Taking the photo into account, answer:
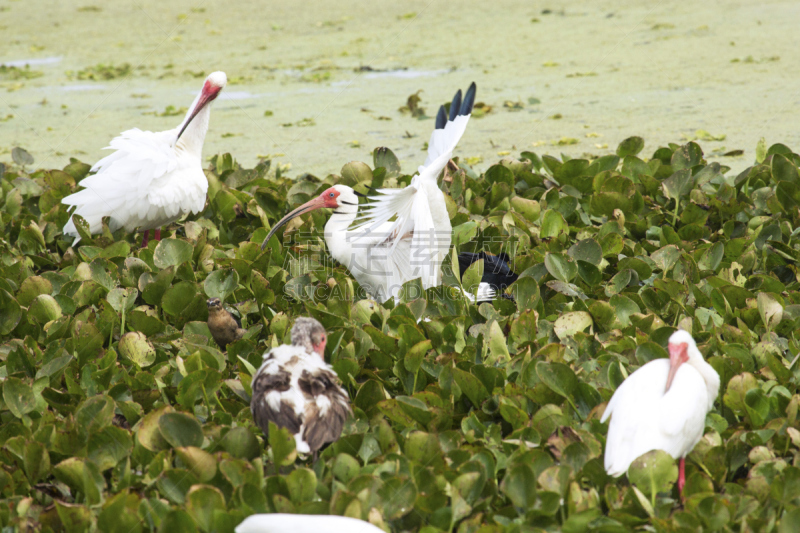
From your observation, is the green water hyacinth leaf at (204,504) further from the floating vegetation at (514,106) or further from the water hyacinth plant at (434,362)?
the floating vegetation at (514,106)

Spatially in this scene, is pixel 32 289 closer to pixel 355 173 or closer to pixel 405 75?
pixel 355 173

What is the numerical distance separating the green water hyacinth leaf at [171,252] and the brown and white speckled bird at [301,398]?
133cm

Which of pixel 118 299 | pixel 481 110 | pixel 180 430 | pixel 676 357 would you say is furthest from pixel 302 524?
pixel 481 110

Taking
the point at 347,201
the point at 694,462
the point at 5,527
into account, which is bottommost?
the point at 694,462

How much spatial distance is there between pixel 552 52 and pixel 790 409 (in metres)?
6.46

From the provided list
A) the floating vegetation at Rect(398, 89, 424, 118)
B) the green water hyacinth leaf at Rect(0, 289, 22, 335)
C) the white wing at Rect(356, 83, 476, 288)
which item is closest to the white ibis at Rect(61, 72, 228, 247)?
the green water hyacinth leaf at Rect(0, 289, 22, 335)

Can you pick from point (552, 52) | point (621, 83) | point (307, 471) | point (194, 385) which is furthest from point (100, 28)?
point (307, 471)

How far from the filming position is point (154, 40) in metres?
9.82

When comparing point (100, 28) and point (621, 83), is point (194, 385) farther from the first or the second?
point (100, 28)

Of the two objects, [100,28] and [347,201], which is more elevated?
[100,28]

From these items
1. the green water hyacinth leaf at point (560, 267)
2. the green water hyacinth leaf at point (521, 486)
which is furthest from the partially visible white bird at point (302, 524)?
the green water hyacinth leaf at point (560, 267)

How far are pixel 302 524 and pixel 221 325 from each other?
1339 millimetres

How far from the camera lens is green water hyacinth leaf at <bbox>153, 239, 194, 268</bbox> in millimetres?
3566

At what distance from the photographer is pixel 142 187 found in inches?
160
